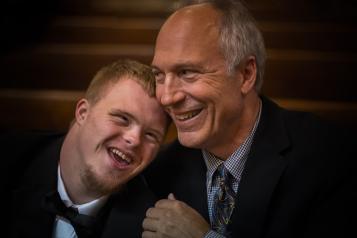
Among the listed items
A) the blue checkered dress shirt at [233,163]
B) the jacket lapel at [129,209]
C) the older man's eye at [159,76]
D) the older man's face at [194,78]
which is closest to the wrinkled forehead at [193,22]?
the older man's face at [194,78]

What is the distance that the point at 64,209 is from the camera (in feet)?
4.49

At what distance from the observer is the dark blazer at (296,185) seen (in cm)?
138

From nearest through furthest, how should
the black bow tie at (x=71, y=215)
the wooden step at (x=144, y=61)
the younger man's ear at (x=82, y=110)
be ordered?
the black bow tie at (x=71, y=215) < the younger man's ear at (x=82, y=110) < the wooden step at (x=144, y=61)

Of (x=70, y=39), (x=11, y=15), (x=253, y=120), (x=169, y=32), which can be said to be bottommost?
(x=70, y=39)

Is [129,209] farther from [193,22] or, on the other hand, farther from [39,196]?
[193,22]

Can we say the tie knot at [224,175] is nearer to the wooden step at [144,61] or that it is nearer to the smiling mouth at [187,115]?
the smiling mouth at [187,115]

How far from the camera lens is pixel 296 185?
141 cm

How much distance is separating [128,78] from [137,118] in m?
0.14

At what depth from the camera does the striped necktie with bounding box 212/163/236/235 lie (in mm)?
1492

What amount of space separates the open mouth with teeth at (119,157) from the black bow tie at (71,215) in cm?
18

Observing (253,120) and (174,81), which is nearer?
(174,81)

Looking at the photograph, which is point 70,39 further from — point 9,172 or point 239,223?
point 239,223

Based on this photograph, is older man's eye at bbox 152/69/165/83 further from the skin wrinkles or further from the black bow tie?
the black bow tie

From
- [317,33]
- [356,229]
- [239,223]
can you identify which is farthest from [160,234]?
[317,33]
